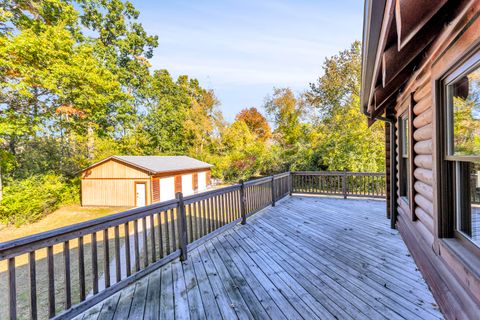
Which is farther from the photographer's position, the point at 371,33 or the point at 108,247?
the point at 108,247

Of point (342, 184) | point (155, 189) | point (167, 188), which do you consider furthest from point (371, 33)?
point (167, 188)

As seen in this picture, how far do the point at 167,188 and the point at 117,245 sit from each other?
38.0 feet

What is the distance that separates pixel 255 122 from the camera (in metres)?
25.3

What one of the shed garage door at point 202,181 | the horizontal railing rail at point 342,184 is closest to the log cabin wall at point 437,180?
the horizontal railing rail at point 342,184

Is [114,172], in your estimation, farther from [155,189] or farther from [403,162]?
[403,162]

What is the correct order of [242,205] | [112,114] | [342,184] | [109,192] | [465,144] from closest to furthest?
[465,144]
[242,205]
[342,184]
[109,192]
[112,114]

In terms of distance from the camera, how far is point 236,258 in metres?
3.21

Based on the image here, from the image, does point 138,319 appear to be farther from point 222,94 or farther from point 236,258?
point 222,94

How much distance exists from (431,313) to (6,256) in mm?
3522

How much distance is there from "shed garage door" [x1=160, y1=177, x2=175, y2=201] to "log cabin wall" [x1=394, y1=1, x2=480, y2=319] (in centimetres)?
1229

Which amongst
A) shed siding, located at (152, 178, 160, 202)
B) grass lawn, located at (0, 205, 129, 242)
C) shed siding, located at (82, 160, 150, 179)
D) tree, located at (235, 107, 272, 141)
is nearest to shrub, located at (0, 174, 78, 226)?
grass lawn, located at (0, 205, 129, 242)

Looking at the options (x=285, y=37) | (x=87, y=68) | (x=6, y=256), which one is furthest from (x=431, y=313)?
(x=87, y=68)

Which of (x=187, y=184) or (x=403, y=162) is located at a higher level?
(x=403, y=162)

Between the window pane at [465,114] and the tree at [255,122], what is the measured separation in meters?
23.1
